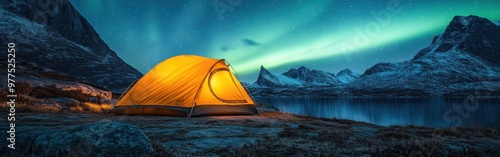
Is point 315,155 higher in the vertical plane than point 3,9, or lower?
lower

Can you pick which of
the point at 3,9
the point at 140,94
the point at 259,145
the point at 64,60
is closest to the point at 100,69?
the point at 64,60

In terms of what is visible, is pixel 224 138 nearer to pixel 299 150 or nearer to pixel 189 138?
pixel 189 138

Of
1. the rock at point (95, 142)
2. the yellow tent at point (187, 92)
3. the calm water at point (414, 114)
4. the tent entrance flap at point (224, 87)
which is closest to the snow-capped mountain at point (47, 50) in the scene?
the calm water at point (414, 114)

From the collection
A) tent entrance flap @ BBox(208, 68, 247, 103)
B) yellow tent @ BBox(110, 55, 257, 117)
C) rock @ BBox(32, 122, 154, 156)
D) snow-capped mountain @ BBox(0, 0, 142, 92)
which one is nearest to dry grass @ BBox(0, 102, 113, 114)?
yellow tent @ BBox(110, 55, 257, 117)

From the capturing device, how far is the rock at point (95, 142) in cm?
430

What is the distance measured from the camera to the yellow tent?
1487 cm

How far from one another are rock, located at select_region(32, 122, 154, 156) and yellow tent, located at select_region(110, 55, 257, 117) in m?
9.79

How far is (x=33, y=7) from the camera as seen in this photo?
7530 inches

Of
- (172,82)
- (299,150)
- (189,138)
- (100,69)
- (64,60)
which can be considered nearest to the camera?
(299,150)

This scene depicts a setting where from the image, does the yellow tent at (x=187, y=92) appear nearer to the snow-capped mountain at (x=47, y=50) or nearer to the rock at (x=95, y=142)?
the rock at (x=95, y=142)

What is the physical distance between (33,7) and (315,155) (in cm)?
23124

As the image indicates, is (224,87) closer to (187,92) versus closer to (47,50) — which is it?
(187,92)

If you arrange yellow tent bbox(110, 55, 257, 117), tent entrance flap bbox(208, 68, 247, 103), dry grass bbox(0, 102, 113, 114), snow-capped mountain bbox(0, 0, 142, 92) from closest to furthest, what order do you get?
dry grass bbox(0, 102, 113, 114), yellow tent bbox(110, 55, 257, 117), tent entrance flap bbox(208, 68, 247, 103), snow-capped mountain bbox(0, 0, 142, 92)

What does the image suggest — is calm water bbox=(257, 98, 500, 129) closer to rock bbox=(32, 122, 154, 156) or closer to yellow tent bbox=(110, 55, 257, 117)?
yellow tent bbox=(110, 55, 257, 117)
